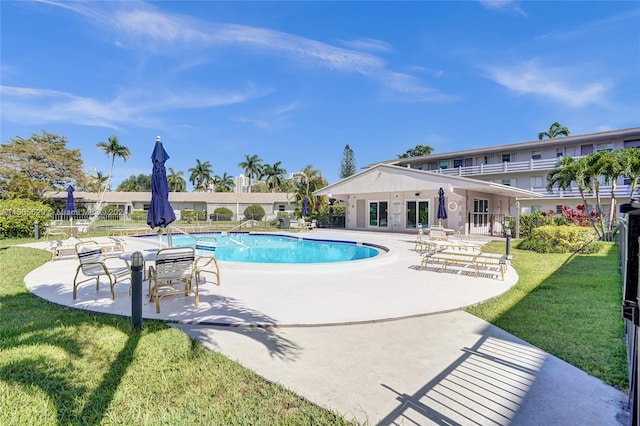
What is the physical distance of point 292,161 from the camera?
209 ft

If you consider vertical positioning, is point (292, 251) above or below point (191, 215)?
below

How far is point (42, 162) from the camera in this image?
35.8 m

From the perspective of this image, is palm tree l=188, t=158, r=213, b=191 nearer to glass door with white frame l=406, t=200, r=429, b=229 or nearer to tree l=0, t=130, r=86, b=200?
tree l=0, t=130, r=86, b=200

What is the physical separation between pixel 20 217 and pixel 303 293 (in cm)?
1856

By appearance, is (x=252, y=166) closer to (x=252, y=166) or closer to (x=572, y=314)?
(x=252, y=166)

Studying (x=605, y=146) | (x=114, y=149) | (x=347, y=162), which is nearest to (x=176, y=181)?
(x=114, y=149)

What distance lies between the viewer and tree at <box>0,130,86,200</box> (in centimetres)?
3297

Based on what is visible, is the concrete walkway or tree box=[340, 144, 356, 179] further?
tree box=[340, 144, 356, 179]

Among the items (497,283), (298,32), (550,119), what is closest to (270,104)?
(298,32)

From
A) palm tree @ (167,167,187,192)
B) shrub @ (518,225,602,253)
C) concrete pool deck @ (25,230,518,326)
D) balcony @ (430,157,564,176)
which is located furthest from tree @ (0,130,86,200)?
balcony @ (430,157,564,176)

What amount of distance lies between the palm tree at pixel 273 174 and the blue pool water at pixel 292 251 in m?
43.8

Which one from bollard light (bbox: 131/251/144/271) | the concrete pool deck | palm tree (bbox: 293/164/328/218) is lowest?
the concrete pool deck

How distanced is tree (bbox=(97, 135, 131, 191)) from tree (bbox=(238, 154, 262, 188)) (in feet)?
81.3

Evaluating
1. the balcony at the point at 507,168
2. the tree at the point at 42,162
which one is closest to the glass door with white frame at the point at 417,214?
the balcony at the point at 507,168
